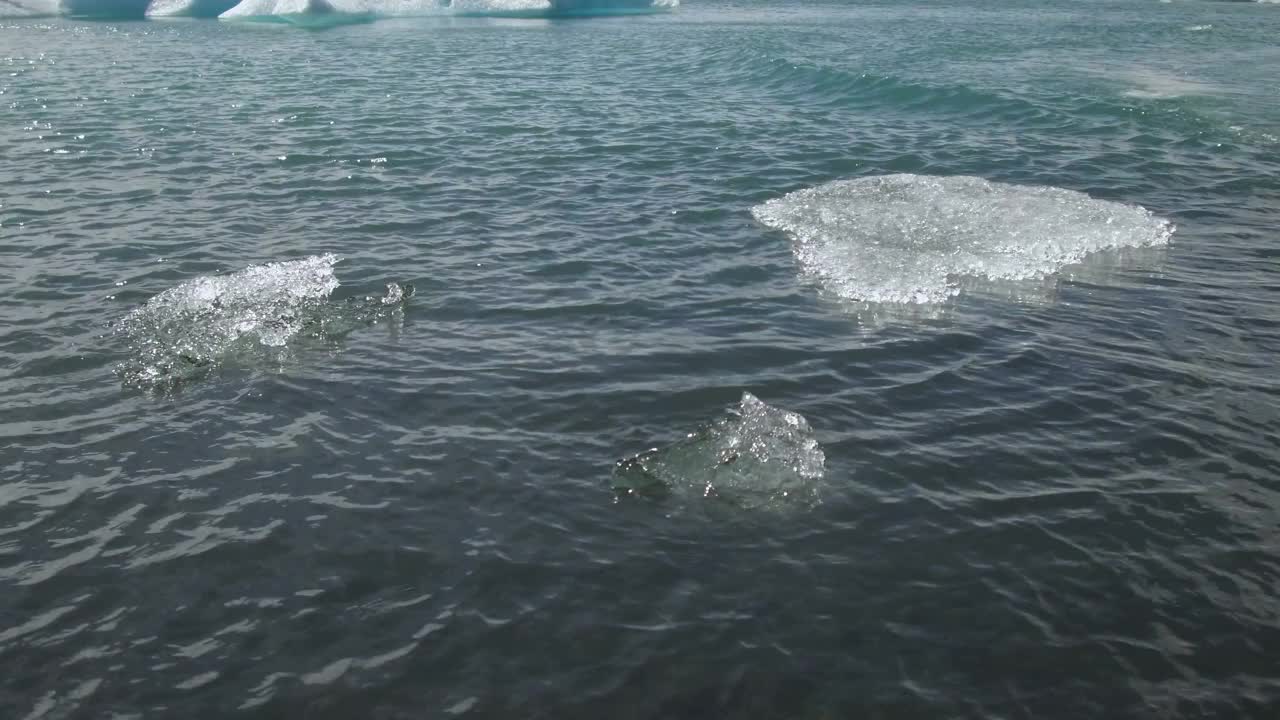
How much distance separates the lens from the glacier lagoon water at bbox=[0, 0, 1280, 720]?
18.9 ft

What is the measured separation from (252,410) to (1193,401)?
361 inches

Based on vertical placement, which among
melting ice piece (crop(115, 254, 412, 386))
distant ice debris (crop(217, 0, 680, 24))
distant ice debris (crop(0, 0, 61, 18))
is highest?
distant ice debris (crop(0, 0, 61, 18))

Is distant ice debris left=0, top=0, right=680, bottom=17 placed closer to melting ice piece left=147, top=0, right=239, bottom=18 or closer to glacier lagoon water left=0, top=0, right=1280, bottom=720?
melting ice piece left=147, top=0, right=239, bottom=18

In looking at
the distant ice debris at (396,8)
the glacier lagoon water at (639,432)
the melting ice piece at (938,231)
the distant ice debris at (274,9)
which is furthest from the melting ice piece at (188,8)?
the melting ice piece at (938,231)

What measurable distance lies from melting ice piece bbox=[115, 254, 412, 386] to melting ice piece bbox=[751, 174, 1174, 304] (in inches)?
240

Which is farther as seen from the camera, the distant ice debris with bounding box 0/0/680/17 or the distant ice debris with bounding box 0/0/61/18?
the distant ice debris with bounding box 0/0/61/18

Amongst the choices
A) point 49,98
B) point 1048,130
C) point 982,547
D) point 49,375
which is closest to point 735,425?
point 982,547

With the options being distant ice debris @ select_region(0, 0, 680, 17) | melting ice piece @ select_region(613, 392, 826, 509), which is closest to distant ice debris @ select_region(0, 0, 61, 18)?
distant ice debris @ select_region(0, 0, 680, 17)

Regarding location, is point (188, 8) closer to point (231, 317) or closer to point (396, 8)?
point (396, 8)

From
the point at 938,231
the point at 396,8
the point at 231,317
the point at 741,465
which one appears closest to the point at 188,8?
the point at 396,8

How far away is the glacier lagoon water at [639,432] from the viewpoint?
226 inches

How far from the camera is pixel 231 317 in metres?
10.5

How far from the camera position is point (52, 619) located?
238 inches

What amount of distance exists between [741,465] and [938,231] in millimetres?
7701
